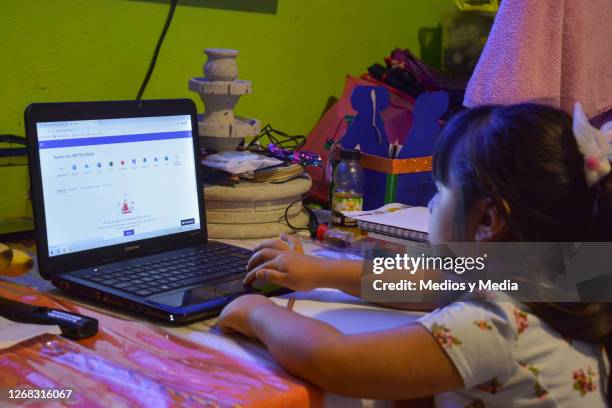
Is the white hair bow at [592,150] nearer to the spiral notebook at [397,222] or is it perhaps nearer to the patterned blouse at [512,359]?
the patterned blouse at [512,359]

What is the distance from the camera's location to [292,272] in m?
1.13

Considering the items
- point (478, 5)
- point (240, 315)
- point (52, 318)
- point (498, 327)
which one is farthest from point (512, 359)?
point (478, 5)

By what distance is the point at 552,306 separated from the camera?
911 millimetres

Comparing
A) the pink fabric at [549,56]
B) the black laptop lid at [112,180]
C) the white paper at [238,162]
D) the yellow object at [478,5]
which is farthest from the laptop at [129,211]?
the yellow object at [478,5]

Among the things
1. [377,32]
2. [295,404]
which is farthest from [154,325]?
[377,32]

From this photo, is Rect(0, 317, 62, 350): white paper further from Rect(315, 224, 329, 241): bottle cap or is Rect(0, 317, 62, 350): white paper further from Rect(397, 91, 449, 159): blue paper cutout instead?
Rect(397, 91, 449, 159): blue paper cutout

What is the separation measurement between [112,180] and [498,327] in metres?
0.65

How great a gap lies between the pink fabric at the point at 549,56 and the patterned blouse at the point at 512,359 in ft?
2.37

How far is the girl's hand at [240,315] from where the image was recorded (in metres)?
0.98

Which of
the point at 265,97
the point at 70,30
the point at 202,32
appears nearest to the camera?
the point at 70,30

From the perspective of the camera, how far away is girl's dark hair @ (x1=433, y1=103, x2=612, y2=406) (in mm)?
882

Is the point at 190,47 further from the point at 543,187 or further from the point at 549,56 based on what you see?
the point at 543,187

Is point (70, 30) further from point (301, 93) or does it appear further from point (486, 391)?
point (486, 391)

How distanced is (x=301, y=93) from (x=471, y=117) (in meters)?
1.08
